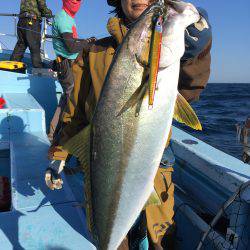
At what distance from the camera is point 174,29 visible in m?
1.42

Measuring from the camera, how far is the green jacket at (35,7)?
7430 millimetres

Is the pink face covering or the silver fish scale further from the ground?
the pink face covering

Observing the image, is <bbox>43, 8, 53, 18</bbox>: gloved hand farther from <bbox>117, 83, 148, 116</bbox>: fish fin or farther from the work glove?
<bbox>117, 83, 148, 116</bbox>: fish fin

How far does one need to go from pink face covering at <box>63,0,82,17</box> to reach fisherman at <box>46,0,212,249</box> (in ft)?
9.89

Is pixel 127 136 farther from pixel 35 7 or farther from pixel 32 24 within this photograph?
pixel 35 7

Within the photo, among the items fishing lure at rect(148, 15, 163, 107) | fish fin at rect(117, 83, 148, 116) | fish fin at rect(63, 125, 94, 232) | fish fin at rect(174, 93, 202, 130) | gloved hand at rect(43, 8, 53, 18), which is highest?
gloved hand at rect(43, 8, 53, 18)

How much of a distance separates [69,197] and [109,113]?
1.46 metres

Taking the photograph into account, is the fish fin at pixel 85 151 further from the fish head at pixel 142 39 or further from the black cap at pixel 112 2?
the black cap at pixel 112 2

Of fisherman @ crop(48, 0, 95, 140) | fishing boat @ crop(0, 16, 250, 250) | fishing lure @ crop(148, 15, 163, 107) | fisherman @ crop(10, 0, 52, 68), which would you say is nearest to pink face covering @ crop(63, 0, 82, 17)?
fisherman @ crop(48, 0, 95, 140)

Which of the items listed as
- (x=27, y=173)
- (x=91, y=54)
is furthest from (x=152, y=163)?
(x=27, y=173)

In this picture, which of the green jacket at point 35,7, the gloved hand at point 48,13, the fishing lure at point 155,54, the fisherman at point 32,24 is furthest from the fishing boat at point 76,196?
the gloved hand at point 48,13

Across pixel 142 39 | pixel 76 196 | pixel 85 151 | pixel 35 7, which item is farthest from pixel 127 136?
pixel 35 7

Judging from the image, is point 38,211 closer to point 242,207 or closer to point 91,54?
point 91,54

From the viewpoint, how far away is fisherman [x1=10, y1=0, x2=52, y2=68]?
24.5 feet
